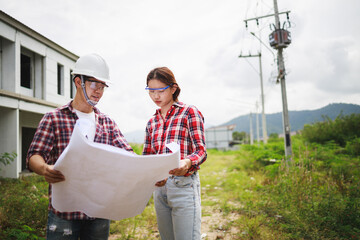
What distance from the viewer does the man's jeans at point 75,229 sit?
1.33m

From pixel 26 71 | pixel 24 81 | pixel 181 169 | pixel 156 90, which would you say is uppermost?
pixel 26 71

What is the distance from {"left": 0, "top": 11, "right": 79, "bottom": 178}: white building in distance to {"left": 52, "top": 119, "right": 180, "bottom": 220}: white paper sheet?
9.06 metres

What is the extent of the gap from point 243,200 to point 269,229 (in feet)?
5.38

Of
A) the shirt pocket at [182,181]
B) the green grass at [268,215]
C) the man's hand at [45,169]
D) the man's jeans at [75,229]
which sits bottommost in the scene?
the green grass at [268,215]

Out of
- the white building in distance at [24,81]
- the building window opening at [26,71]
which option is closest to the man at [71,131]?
the white building in distance at [24,81]

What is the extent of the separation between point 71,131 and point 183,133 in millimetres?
742

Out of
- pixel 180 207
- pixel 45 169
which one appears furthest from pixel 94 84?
pixel 180 207

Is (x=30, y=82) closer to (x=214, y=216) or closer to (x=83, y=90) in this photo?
(x=214, y=216)

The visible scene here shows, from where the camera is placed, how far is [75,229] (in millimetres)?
1375

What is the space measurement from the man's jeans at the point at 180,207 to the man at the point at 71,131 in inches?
16.1

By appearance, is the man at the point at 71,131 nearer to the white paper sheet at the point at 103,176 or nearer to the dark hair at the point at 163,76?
the white paper sheet at the point at 103,176

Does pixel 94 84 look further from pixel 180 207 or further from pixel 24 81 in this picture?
pixel 24 81

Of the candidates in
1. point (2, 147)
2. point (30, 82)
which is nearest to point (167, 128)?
point (2, 147)

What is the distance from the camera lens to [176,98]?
188 centimetres
